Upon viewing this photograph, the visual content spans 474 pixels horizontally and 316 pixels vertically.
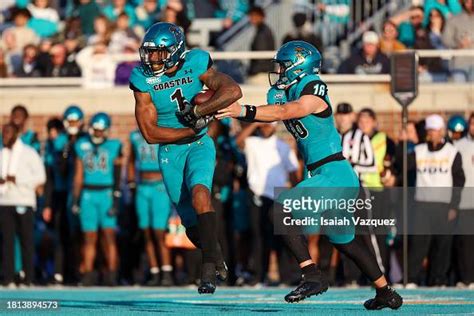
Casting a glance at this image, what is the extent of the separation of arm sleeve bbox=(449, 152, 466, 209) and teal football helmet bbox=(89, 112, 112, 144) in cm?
413

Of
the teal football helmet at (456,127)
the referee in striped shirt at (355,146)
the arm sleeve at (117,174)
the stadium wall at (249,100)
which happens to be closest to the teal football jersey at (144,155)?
the arm sleeve at (117,174)

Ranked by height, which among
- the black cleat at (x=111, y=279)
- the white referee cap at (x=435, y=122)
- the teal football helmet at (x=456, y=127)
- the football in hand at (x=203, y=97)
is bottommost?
the black cleat at (x=111, y=279)

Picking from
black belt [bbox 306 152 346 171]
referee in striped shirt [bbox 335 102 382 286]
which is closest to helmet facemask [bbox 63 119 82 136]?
referee in striped shirt [bbox 335 102 382 286]

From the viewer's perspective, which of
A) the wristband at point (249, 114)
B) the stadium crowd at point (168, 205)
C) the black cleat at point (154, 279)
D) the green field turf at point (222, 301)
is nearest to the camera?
the wristband at point (249, 114)

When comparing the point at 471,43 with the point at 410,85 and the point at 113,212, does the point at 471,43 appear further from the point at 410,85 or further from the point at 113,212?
the point at 113,212

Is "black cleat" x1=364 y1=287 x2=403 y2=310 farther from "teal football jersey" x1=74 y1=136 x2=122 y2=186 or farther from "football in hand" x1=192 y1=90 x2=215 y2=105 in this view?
"teal football jersey" x1=74 y1=136 x2=122 y2=186

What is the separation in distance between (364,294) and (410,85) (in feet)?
10.2

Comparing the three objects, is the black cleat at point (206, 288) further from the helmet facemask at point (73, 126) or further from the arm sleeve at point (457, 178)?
the helmet facemask at point (73, 126)

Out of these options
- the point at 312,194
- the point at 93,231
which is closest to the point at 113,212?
the point at 93,231

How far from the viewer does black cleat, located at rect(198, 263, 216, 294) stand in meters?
12.8

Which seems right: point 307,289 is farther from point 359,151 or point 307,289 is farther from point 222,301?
point 359,151

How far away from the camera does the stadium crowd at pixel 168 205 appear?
18594 mm

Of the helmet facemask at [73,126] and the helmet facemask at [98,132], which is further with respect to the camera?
the helmet facemask at [73,126]

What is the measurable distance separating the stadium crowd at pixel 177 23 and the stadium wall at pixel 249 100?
354mm
